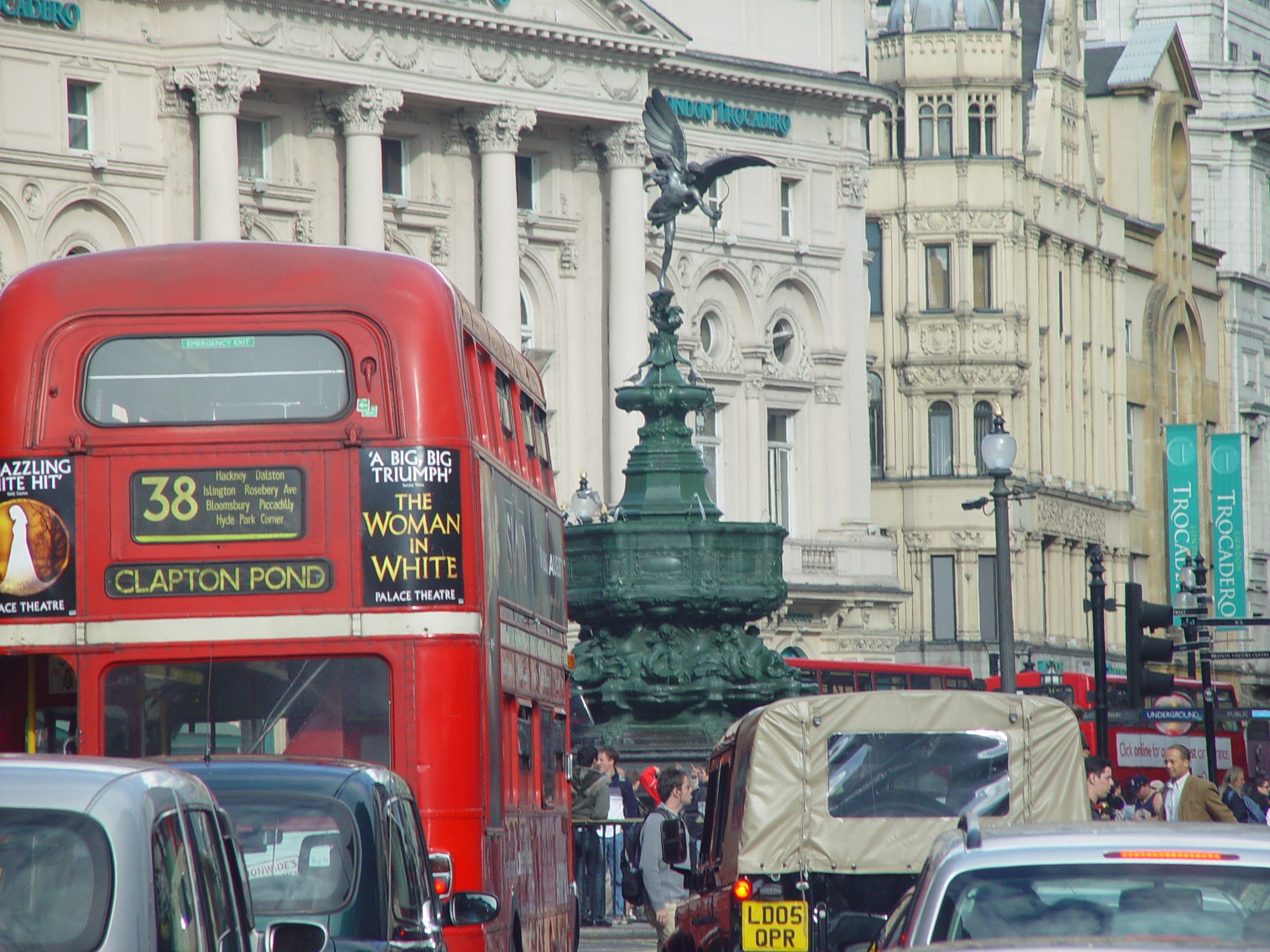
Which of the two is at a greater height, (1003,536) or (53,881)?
(1003,536)

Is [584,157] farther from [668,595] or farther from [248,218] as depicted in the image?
[668,595]

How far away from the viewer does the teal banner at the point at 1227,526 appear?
3519 inches

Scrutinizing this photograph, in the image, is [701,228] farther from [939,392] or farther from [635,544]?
[635,544]

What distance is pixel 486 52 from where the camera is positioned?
57.1 meters

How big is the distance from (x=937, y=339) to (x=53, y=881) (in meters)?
66.1

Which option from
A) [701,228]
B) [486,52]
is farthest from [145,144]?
[701,228]

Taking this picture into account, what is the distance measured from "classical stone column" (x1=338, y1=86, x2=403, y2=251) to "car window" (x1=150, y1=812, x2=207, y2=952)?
46.7 meters

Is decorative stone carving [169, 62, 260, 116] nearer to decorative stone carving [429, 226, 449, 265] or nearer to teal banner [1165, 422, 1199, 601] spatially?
decorative stone carving [429, 226, 449, 265]

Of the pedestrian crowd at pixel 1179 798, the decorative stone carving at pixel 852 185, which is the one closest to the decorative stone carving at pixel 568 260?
the decorative stone carving at pixel 852 185

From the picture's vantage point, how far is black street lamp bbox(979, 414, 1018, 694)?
28.5 m

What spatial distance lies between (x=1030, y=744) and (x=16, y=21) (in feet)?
127

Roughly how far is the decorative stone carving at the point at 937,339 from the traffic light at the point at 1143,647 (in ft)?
165

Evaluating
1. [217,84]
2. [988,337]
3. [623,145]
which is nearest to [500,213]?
[623,145]

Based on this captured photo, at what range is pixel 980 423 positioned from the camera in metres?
72.9
